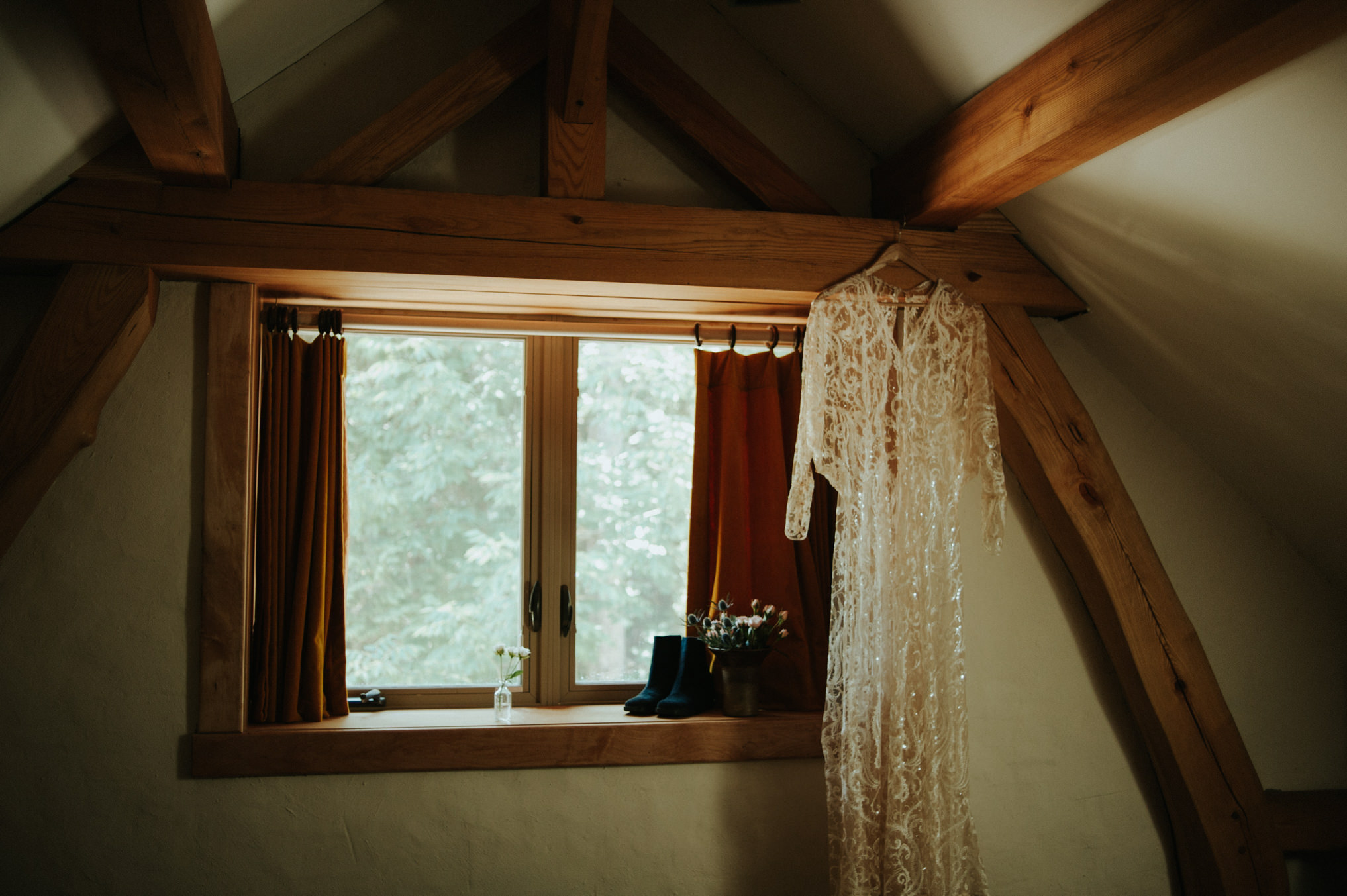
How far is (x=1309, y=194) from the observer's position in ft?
5.70

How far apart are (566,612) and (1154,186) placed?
1.95m

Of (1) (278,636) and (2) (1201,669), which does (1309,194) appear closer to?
(2) (1201,669)

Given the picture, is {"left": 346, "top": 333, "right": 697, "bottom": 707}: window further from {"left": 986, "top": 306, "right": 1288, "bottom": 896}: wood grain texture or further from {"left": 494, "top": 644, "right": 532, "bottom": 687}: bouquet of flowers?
{"left": 986, "top": 306, "right": 1288, "bottom": 896}: wood grain texture

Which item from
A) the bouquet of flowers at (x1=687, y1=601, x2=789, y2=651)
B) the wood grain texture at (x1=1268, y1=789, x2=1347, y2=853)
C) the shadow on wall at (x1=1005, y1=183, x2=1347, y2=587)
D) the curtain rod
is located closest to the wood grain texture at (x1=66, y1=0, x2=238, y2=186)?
the curtain rod

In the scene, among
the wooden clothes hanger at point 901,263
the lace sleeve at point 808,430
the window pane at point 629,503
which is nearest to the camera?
the lace sleeve at point 808,430

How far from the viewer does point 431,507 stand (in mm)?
2588

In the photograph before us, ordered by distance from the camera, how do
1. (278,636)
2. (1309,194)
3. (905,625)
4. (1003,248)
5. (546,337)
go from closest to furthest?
(1309,194), (905,625), (278,636), (1003,248), (546,337)

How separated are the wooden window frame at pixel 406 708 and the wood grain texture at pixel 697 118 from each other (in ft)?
2.04

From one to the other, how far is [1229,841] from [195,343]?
124 inches

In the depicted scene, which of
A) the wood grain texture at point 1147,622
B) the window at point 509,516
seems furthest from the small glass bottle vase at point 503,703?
the wood grain texture at point 1147,622

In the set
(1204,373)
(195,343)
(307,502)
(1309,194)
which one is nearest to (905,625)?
(1204,373)

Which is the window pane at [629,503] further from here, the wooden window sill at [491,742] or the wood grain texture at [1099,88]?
the wood grain texture at [1099,88]

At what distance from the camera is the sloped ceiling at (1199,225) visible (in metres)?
1.74

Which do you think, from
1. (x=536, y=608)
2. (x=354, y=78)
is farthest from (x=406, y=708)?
(x=354, y=78)
